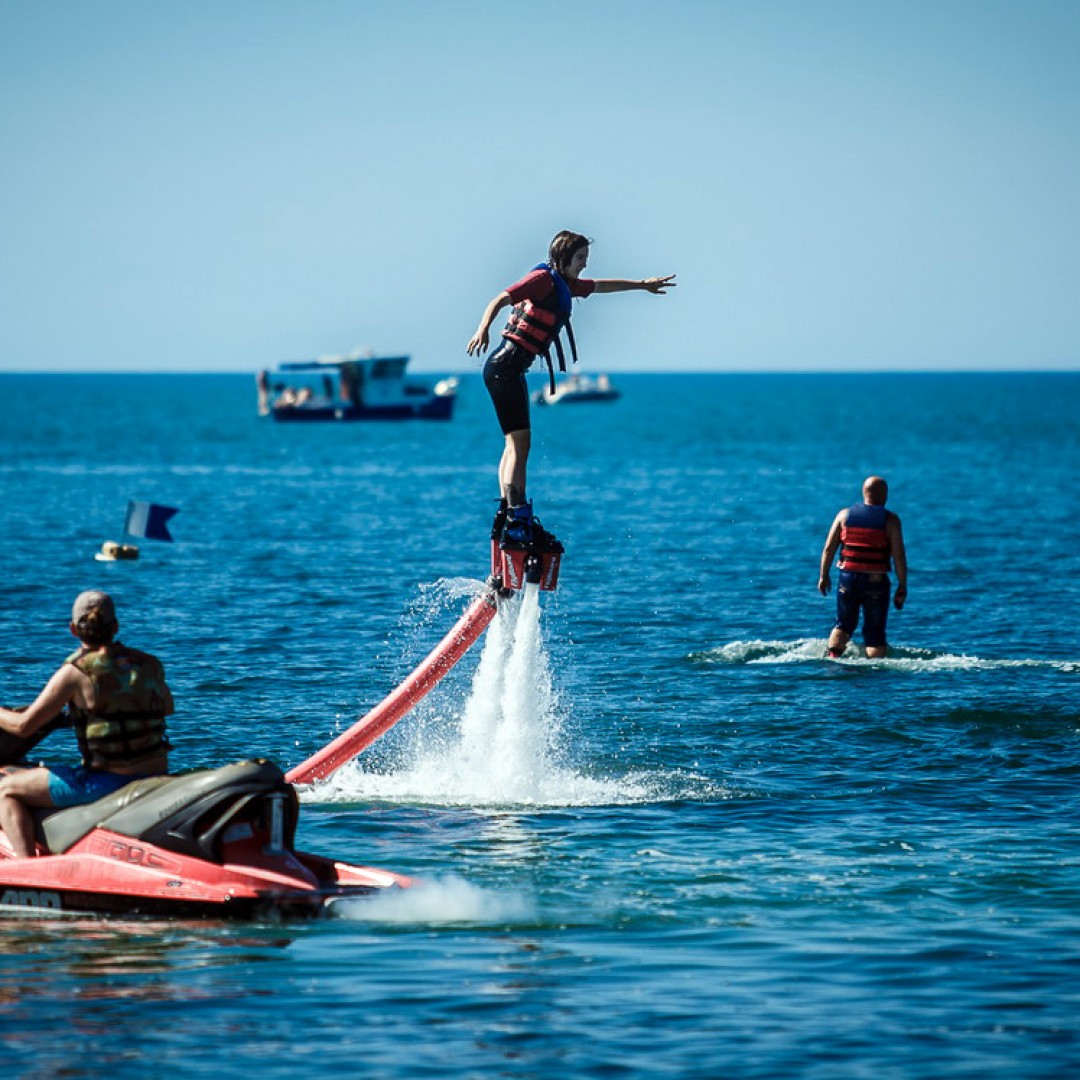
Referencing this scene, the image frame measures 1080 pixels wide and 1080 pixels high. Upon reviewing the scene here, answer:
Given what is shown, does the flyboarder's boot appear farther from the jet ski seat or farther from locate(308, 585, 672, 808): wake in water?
the jet ski seat

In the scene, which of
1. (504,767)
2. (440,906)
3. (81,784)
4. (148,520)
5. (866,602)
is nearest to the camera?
(81,784)

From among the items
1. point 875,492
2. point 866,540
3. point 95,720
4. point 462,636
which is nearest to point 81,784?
point 95,720

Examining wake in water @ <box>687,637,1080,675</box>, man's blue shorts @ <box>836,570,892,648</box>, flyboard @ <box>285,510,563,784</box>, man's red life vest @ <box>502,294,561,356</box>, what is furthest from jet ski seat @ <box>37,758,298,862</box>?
wake in water @ <box>687,637,1080,675</box>

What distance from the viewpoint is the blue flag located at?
2984cm

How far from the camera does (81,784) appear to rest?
12.0 meters

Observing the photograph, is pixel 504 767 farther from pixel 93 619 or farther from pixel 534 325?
pixel 93 619

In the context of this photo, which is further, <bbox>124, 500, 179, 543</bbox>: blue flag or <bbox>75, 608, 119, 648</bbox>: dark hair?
<bbox>124, 500, 179, 543</bbox>: blue flag

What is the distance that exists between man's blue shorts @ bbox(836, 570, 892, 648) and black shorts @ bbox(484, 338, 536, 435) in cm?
833

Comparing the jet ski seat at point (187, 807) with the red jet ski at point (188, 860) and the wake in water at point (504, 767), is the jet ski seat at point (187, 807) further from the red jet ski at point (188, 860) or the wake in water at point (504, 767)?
the wake in water at point (504, 767)

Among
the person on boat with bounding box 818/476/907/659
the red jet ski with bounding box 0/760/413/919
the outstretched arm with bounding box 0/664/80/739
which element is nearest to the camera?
the outstretched arm with bounding box 0/664/80/739

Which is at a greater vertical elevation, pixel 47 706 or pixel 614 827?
pixel 47 706

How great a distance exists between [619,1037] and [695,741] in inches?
339

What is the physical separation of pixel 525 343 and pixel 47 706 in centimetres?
497

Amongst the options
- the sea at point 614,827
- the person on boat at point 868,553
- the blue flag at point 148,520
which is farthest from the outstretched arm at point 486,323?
the blue flag at point 148,520
